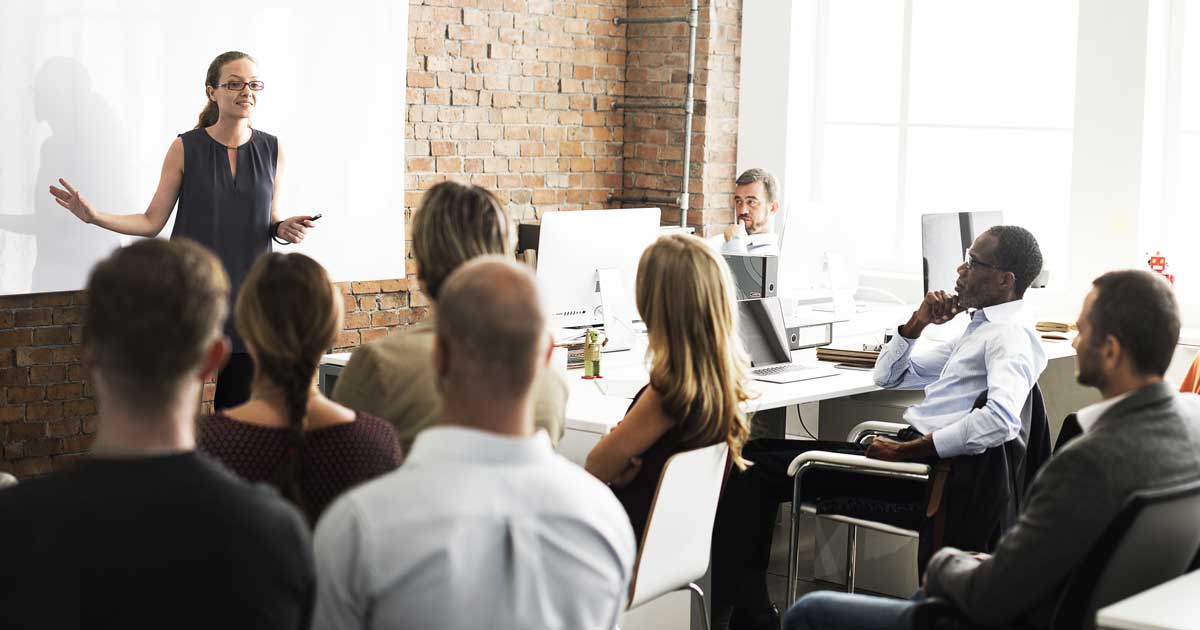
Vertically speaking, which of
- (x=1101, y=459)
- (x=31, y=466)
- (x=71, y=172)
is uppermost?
(x=71, y=172)

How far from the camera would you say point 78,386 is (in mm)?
4992

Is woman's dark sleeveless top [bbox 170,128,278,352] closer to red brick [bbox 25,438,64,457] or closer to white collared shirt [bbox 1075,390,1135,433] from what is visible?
red brick [bbox 25,438,64,457]

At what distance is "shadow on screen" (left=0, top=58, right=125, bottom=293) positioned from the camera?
4.67 metres

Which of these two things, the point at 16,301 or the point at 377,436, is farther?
the point at 16,301

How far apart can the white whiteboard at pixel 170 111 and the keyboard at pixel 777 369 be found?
2204 mm

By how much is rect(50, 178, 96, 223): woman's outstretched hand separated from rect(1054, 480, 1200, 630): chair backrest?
135 inches

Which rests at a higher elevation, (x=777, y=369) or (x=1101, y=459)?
(x=1101, y=459)

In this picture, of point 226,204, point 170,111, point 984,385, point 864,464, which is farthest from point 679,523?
point 170,111

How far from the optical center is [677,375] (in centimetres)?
286

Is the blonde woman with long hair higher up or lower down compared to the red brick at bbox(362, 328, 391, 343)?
higher up

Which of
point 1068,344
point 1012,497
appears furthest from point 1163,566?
point 1068,344

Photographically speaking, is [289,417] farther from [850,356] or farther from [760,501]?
[850,356]

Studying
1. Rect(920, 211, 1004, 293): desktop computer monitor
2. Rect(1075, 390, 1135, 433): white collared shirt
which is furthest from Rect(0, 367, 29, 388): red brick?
Rect(1075, 390, 1135, 433): white collared shirt

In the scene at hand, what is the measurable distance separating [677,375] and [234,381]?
1940 mm
